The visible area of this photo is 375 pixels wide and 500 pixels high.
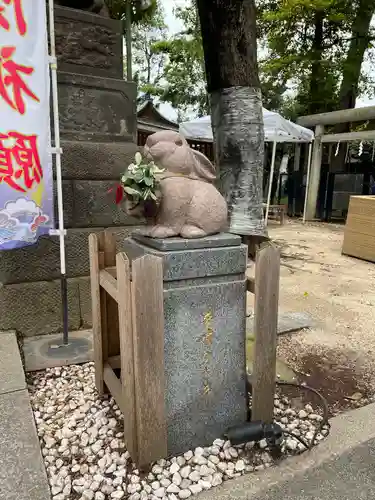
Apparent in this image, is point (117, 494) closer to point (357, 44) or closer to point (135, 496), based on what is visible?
point (135, 496)

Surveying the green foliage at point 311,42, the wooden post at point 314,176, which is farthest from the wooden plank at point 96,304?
the green foliage at point 311,42

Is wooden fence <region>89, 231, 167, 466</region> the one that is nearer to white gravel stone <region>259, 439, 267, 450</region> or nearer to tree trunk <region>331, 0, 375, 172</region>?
white gravel stone <region>259, 439, 267, 450</region>

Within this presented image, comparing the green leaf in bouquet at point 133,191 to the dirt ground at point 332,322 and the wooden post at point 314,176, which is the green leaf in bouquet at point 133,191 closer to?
the dirt ground at point 332,322

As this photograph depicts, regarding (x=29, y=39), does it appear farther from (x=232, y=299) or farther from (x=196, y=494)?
(x=196, y=494)

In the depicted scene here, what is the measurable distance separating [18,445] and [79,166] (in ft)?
7.06

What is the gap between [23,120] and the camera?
Result: 2.50 m

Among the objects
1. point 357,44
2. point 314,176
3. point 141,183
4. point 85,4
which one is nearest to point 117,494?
point 141,183

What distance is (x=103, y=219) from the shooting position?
11.2ft

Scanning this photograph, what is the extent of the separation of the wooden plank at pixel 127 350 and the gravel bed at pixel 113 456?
134 mm

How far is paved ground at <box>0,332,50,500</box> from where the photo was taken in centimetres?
156

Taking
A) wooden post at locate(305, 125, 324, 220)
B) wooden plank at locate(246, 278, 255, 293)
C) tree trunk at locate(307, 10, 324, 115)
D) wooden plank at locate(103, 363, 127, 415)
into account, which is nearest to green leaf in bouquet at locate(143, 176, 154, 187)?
wooden plank at locate(246, 278, 255, 293)

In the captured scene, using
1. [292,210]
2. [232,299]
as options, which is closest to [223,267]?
[232,299]

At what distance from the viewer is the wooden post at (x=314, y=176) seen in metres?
10.6

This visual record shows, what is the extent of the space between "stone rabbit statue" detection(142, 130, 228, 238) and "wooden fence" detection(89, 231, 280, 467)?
26cm
